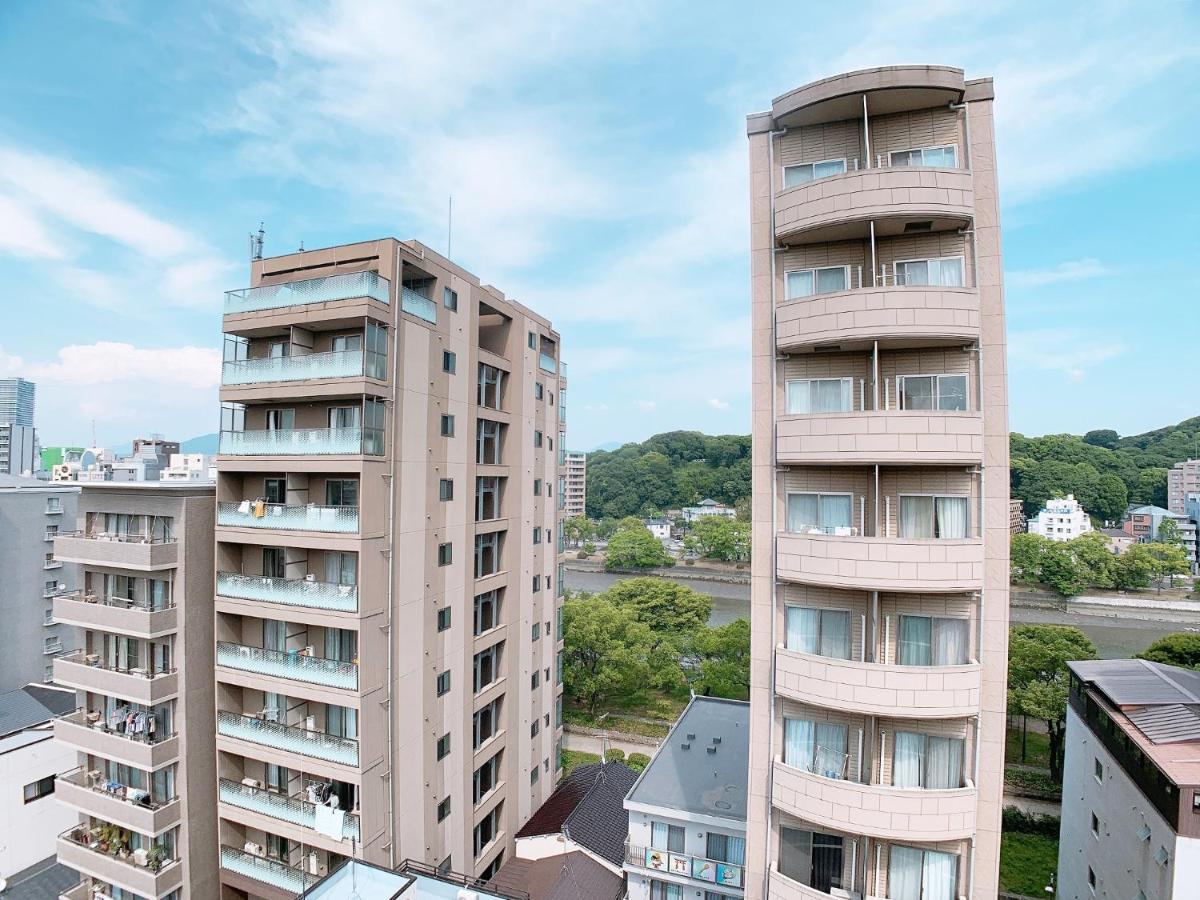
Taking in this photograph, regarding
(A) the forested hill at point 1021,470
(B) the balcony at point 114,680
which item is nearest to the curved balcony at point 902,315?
(B) the balcony at point 114,680

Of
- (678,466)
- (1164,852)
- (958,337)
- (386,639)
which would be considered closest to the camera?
(958,337)

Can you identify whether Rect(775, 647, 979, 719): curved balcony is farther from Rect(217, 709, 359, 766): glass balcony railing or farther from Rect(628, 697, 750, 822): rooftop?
Rect(217, 709, 359, 766): glass balcony railing

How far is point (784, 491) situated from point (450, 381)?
31.5 feet

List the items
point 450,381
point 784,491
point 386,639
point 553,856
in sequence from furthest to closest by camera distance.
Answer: point 553,856, point 450,381, point 386,639, point 784,491

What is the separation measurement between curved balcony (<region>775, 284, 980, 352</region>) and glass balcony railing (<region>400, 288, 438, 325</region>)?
9.61m

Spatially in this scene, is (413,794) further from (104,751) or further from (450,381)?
(450,381)

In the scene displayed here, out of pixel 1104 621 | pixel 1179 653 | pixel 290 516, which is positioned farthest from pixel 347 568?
pixel 1104 621

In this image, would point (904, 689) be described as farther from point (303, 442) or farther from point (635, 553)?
point (635, 553)

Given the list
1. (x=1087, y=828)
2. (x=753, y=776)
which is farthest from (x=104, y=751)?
(x=1087, y=828)

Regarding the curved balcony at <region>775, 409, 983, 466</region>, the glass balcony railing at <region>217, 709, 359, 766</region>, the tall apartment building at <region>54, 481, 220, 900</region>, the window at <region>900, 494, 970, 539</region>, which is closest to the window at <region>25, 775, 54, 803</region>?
the tall apartment building at <region>54, 481, 220, 900</region>

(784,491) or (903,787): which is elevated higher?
(784,491)

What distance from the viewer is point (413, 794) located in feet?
46.5

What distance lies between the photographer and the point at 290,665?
43.6 feet

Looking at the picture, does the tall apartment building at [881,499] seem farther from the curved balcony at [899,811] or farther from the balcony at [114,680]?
the balcony at [114,680]
